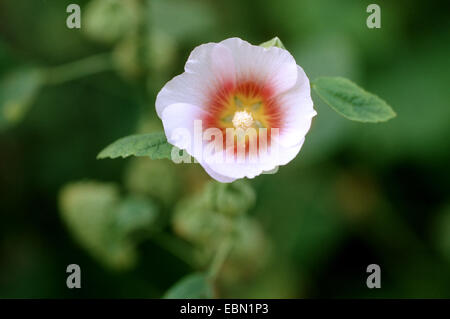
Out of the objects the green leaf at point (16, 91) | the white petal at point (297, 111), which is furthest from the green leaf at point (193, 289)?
the green leaf at point (16, 91)

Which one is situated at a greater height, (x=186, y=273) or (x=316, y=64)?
(x=316, y=64)

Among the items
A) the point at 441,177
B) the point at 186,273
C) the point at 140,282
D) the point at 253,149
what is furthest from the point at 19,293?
the point at 441,177

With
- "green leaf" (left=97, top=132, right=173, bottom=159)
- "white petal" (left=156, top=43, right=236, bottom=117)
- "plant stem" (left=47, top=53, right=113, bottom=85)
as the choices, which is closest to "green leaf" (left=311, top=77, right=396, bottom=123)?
"white petal" (left=156, top=43, right=236, bottom=117)

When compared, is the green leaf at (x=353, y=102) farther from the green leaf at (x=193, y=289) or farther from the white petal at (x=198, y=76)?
the green leaf at (x=193, y=289)

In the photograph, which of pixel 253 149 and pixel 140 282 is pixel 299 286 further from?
pixel 253 149

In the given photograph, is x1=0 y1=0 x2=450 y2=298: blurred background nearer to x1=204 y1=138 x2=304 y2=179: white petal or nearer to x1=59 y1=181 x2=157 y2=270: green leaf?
x1=59 y1=181 x2=157 y2=270: green leaf

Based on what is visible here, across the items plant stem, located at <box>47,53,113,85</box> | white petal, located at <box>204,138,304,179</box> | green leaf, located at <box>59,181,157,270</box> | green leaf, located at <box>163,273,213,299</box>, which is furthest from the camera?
plant stem, located at <box>47,53,113,85</box>
